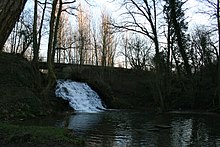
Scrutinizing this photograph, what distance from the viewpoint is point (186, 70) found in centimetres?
3722

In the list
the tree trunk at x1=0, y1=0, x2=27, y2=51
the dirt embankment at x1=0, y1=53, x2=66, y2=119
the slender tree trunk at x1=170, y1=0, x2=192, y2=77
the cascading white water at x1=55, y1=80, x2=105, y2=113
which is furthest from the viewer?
the slender tree trunk at x1=170, y1=0, x2=192, y2=77

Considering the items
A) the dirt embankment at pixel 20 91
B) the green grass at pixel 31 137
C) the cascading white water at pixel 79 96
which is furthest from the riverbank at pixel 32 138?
the cascading white water at pixel 79 96

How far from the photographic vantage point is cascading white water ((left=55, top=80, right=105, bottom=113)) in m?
32.2

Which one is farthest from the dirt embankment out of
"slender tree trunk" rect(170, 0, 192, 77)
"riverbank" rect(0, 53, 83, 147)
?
"slender tree trunk" rect(170, 0, 192, 77)

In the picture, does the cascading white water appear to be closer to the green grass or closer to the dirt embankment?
the dirt embankment

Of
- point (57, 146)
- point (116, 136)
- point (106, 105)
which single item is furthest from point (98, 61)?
point (57, 146)

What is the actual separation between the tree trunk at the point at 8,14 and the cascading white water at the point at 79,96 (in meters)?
28.4

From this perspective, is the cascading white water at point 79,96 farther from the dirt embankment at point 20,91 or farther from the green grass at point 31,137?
the green grass at point 31,137

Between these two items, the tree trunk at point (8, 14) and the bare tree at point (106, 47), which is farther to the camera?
the bare tree at point (106, 47)

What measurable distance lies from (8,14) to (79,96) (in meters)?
31.9

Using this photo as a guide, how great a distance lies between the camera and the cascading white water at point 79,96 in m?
32.2

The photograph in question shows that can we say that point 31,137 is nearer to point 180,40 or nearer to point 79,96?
point 79,96

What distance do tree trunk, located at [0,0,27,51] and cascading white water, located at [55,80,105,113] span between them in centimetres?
2837

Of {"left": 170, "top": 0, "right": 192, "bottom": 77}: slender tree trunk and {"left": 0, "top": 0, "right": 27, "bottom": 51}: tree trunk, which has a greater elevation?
{"left": 170, "top": 0, "right": 192, "bottom": 77}: slender tree trunk
